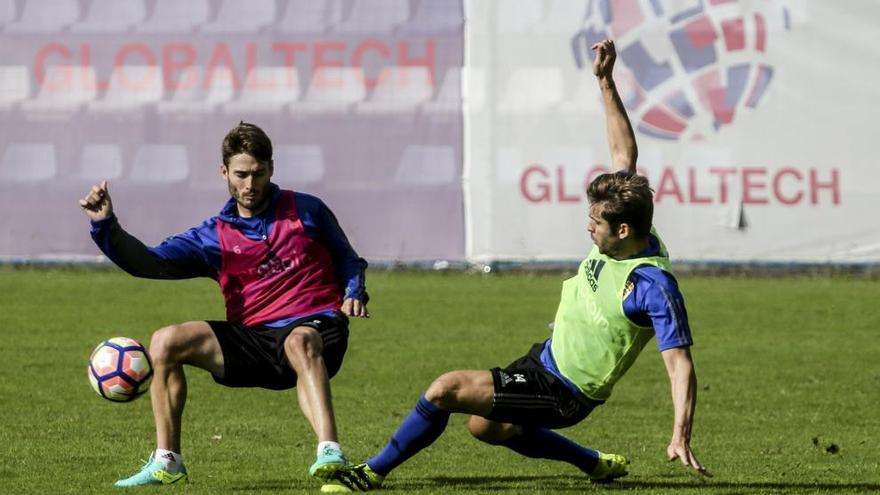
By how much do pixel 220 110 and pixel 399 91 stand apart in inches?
81.9

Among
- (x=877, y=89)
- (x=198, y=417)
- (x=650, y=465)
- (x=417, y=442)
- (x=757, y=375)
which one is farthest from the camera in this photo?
(x=877, y=89)

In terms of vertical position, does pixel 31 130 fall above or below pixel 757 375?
above

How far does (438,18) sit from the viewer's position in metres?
19.6

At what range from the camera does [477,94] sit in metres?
19.5

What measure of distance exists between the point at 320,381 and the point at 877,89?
1351 centimetres

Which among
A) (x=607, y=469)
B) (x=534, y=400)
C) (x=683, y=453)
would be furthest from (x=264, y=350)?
(x=683, y=453)

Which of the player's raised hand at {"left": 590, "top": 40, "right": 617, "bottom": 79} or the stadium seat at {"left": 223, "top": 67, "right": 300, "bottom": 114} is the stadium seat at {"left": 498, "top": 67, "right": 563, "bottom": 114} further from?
the player's raised hand at {"left": 590, "top": 40, "right": 617, "bottom": 79}

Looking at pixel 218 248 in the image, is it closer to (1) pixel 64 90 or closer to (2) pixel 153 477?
(2) pixel 153 477

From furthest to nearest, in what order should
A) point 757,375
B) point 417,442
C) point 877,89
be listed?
1. point 877,89
2. point 757,375
3. point 417,442

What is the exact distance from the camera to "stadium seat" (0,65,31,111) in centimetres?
1959

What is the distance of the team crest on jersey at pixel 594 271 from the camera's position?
272 inches

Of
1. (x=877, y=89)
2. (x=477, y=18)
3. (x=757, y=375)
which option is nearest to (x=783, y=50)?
(x=877, y=89)

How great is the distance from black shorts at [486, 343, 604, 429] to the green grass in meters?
0.50

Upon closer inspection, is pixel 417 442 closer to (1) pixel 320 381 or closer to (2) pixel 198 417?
(1) pixel 320 381
